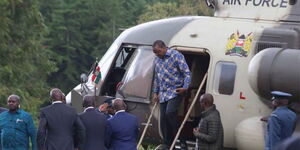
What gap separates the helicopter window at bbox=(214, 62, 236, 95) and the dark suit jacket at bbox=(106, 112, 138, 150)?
1508 millimetres

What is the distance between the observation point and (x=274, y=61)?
1181cm

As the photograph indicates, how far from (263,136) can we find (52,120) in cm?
281

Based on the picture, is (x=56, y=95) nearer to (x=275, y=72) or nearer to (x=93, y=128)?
(x=93, y=128)

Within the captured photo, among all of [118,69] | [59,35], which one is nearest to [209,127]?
[118,69]

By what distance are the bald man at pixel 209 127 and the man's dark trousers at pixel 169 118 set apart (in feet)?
2.60

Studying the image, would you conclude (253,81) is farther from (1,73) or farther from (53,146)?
(1,73)

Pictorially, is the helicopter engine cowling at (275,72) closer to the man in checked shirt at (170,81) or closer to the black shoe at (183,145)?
the man in checked shirt at (170,81)

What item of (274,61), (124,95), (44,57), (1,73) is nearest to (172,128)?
(124,95)

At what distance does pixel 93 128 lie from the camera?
1204 centimetres

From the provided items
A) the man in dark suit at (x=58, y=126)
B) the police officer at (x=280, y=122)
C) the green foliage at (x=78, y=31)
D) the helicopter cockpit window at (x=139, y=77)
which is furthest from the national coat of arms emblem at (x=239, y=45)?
the green foliage at (x=78, y=31)

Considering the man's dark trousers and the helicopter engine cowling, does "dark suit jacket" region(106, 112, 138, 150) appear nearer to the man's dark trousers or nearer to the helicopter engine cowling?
the man's dark trousers

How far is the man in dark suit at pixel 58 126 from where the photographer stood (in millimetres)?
11766

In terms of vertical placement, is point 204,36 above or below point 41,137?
above

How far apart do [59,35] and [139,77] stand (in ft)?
153
